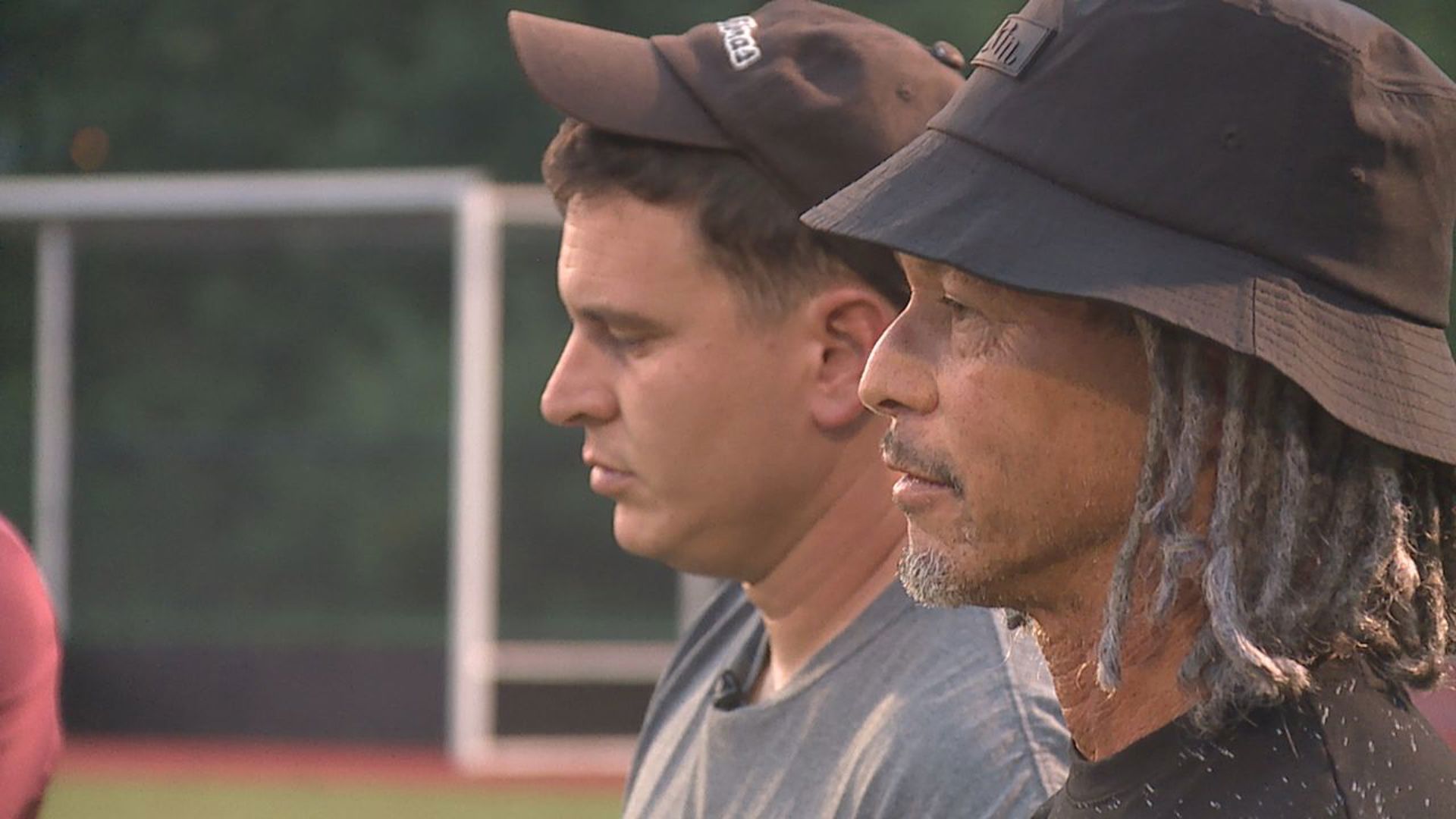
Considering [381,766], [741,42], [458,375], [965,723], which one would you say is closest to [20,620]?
[741,42]

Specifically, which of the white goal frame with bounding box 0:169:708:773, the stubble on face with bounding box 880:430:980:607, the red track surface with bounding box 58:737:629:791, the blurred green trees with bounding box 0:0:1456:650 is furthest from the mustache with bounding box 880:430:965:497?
the blurred green trees with bounding box 0:0:1456:650

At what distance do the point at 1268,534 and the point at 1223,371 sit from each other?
0.12m

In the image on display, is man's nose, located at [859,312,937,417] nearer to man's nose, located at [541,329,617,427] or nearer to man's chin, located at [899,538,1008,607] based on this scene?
man's chin, located at [899,538,1008,607]

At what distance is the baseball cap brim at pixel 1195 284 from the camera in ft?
5.04

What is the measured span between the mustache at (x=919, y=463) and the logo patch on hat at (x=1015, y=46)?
0.99ft

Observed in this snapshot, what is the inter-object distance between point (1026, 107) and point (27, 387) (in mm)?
13074

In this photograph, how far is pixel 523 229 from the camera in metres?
12.5

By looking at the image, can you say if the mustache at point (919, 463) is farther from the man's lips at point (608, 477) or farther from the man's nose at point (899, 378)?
the man's lips at point (608, 477)

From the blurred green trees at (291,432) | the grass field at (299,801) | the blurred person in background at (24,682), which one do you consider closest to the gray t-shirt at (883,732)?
the blurred person in background at (24,682)

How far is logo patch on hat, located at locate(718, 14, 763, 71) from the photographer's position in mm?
2539

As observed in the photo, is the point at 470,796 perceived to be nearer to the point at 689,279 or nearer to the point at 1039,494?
the point at 689,279

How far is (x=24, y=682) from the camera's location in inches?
108

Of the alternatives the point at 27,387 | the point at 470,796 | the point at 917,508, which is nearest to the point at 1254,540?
the point at 917,508

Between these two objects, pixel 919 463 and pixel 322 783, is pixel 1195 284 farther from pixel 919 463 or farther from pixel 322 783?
pixel 322 783
